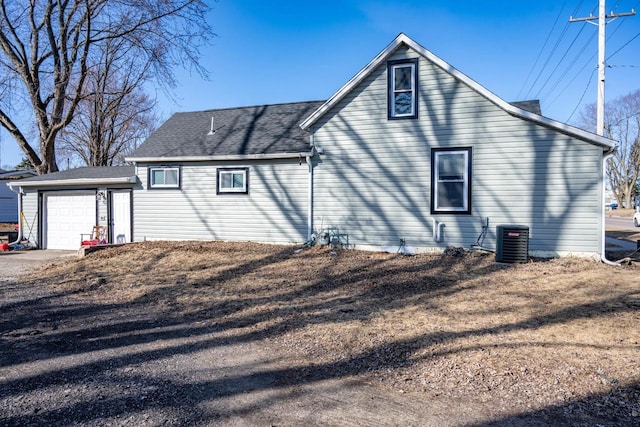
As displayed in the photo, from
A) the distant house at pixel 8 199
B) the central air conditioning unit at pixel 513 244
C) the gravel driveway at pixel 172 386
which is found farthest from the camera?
the distant house at pixel 8 199

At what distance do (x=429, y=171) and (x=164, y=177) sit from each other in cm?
868

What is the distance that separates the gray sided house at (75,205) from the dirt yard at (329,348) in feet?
19.8

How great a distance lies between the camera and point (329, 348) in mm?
4980

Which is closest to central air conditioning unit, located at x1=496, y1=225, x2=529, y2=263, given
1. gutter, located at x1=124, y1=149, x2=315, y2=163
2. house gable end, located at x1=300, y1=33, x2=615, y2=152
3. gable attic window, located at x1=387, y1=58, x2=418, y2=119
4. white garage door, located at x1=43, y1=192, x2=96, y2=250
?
house gable end, located at x1=300, y1=33, x2=615, y2=152

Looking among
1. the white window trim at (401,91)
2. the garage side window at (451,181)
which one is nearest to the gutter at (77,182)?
the white window trim at (401,91)

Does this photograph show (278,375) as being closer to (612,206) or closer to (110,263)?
(110,263)

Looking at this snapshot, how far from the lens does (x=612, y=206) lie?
74250 millimetres

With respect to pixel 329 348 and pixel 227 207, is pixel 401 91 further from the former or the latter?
pixel 329 348

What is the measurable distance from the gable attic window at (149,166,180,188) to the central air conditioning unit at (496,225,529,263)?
998 cm

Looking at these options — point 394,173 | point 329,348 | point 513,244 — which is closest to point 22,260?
point 394,173

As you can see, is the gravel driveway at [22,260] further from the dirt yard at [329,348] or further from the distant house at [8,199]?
the distant house at [8,199]

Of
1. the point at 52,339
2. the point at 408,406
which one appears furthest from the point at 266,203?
the point at 408,406

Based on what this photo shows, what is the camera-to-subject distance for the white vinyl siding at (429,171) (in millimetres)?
10391

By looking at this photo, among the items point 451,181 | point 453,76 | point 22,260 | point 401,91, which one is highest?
point 453,76
